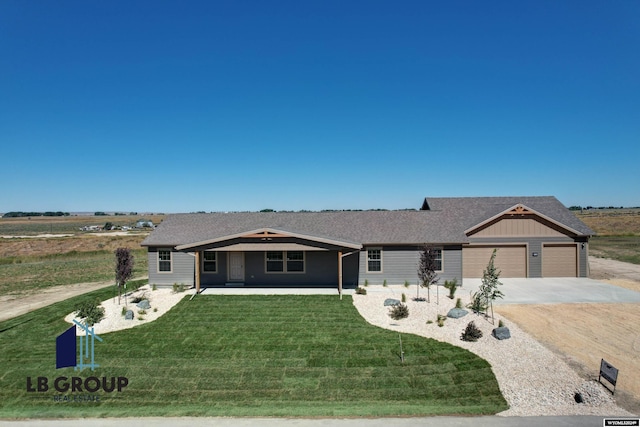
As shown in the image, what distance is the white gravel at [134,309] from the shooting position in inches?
554

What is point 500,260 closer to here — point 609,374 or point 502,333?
point 502,333

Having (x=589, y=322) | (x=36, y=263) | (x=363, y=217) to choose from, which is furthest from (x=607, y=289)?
(x=36, y=263)

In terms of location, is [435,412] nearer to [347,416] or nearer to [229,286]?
[347,416]

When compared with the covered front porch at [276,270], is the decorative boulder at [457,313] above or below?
below

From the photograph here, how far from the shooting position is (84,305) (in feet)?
51.3

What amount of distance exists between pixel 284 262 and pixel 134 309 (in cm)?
766

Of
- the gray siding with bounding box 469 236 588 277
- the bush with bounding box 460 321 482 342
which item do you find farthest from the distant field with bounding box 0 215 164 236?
the bush with bounding box 460 321 482 342

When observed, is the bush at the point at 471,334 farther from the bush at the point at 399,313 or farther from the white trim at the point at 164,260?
the white trim at the point at 164,260

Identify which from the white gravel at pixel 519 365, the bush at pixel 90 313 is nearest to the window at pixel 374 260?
the white gravel at pixel 519 365

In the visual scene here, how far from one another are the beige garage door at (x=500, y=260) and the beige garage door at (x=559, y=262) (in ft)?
4.20

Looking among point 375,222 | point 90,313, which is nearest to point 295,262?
point 375,222

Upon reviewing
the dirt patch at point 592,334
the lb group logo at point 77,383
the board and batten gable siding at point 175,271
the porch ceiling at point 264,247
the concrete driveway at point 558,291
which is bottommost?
the lb group logo at point 77,383

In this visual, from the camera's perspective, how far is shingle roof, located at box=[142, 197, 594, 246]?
20.8m

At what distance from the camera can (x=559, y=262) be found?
22422 mm
